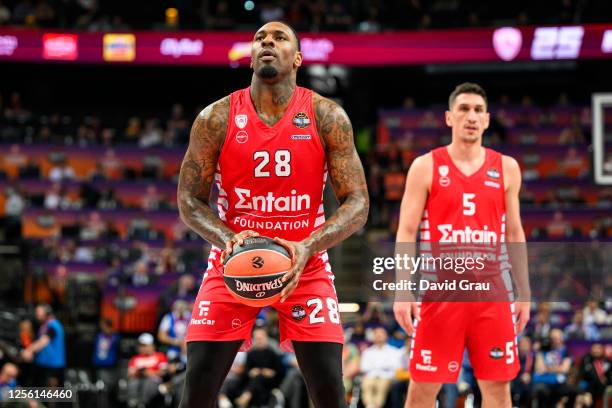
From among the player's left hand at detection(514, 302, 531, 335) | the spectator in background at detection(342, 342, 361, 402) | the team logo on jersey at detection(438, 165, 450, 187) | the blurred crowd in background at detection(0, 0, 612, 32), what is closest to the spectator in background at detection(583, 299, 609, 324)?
the spectator in background at detection(342, 342, 361, 402)

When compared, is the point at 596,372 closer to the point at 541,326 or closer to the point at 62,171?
the point at 541,326

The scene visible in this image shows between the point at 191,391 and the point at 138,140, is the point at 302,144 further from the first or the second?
the point at 138,140

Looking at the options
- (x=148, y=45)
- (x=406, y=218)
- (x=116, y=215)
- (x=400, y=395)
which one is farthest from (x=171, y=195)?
(x=406, y=218)

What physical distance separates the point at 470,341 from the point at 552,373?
6.41 metres

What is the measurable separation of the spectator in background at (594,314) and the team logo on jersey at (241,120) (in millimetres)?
9378

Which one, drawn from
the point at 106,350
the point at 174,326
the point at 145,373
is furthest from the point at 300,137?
the point at 106,350

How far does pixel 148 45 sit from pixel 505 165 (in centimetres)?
1559

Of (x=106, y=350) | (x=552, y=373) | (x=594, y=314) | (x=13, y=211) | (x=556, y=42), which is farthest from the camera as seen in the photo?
(x=556, y=42)

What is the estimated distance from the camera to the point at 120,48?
2077 centimetres

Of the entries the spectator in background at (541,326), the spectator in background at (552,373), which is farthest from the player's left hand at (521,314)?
the spectator in background at (541,326)

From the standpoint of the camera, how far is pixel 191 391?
5012mm

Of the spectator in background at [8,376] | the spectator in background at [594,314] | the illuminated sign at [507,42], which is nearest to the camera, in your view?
the spectator in background at [8,376]

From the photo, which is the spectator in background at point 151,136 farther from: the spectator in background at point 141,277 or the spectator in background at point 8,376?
the spectator in background at point 8,376

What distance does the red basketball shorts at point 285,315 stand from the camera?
507cm
